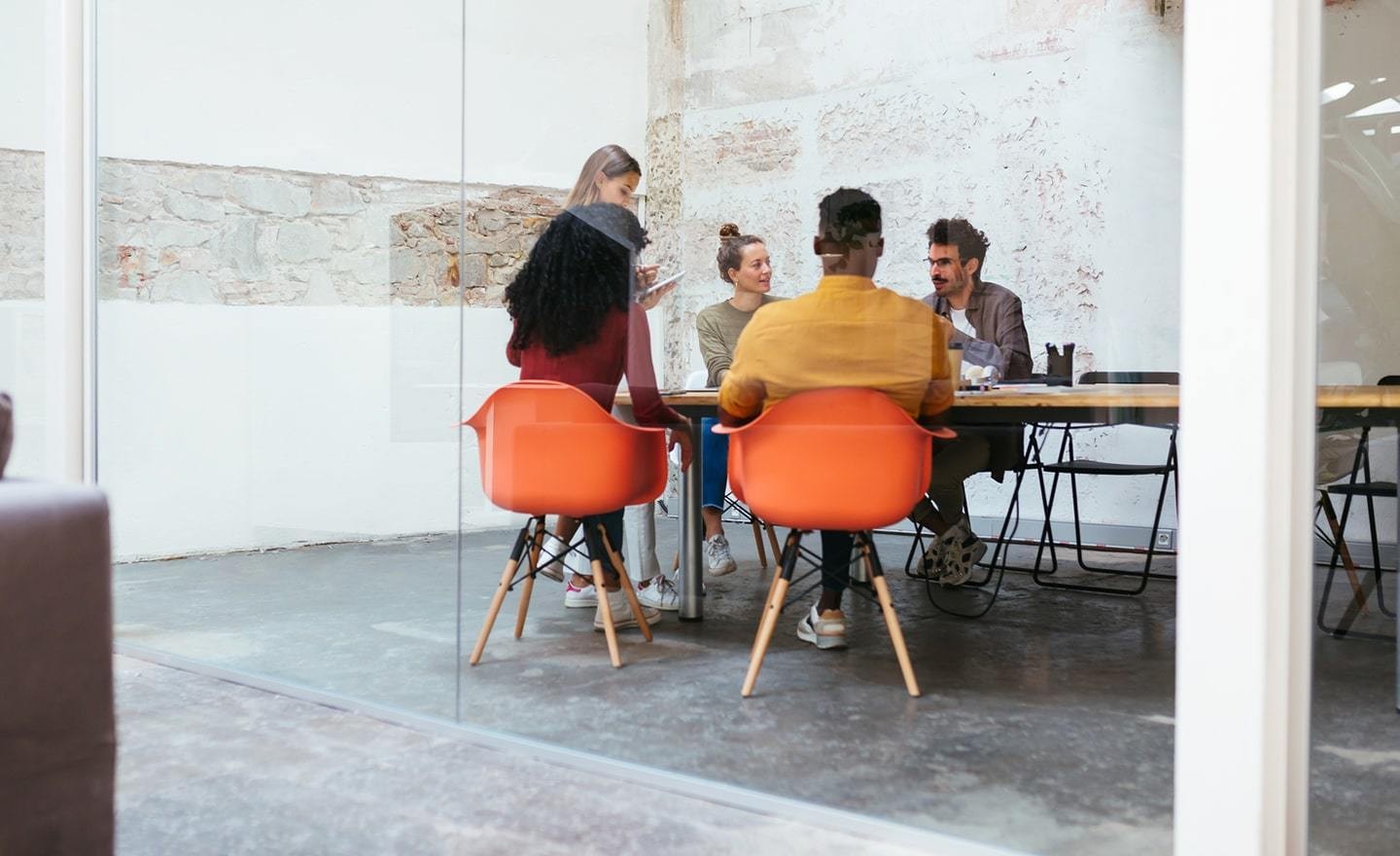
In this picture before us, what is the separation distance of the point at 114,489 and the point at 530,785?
225 centimetres

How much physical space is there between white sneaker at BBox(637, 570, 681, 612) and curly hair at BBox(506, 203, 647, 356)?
641 mm

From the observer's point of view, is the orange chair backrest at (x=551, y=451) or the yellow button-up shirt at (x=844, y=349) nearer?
the yellow button-up shirt at (x=844, y=349)

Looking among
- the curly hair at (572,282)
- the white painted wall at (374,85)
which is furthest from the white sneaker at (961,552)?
the white painted wall at (374,85)

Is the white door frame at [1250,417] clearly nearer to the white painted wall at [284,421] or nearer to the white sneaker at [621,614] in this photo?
the white sneaker at [621,614]

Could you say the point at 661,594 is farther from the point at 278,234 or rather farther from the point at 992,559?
the point at 278,234

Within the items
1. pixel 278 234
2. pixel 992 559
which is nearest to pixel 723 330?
pixel 992 559

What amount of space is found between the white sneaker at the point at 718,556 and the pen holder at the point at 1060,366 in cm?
91

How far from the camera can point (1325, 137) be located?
2.36 m

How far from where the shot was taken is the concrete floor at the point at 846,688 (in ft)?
8.14

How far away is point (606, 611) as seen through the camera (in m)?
3.45

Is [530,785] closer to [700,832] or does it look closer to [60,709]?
[700,832]

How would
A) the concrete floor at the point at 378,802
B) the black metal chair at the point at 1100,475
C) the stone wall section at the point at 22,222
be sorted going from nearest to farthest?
the black metal chair at the point at 1100,475
the concrete floor at the point at 378,802
the stone wall section at the point at 22,222

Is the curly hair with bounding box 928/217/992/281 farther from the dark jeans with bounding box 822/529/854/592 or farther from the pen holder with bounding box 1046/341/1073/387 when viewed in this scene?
the dark jeans with bounding box 822/529/854/592

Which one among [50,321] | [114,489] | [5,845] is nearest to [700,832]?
[5,845]
